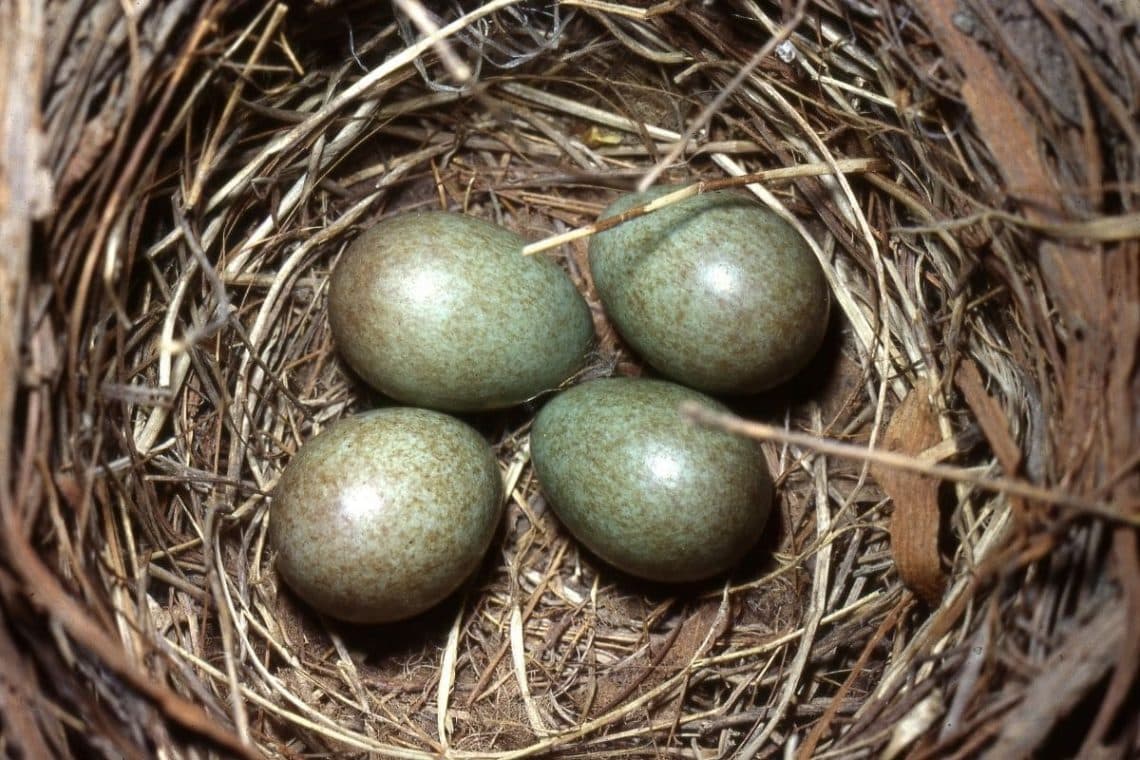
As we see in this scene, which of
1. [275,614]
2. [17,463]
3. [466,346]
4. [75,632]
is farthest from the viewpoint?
[275,614]

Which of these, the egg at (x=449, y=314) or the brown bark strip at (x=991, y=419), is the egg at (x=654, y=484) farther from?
the brown bark strip at (x=991, y=419)

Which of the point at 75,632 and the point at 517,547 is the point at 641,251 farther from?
the point at 75,632

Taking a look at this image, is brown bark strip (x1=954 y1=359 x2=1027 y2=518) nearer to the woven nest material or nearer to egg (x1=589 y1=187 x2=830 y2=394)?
the woven nest material

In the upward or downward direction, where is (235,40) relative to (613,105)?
upward

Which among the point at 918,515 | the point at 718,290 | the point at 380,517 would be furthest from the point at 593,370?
the point at 918,515

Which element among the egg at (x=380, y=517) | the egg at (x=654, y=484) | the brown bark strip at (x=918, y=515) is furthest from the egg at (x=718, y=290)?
the egg at (x=380, y=517)

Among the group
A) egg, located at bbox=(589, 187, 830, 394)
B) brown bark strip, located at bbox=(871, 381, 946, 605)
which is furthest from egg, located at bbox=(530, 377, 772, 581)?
brown bark strip, located at bbox=(871, 381, 946, 605)

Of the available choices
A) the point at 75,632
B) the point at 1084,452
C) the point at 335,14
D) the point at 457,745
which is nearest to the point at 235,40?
the point at 335,14
